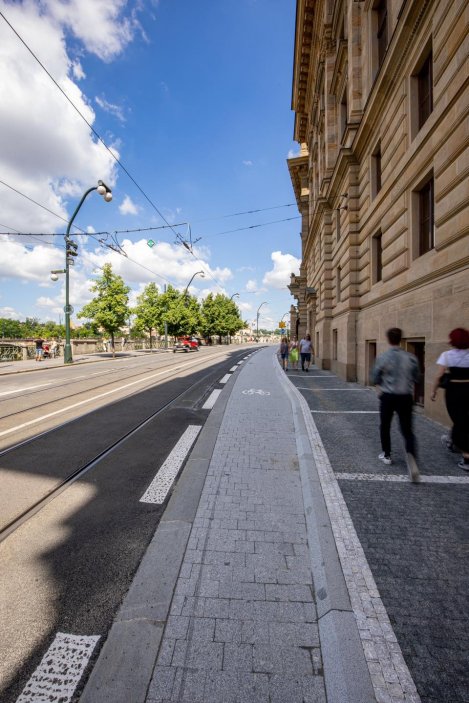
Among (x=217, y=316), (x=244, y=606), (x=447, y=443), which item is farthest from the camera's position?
(x=217, y=316)

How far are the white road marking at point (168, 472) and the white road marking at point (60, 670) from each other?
168 cm

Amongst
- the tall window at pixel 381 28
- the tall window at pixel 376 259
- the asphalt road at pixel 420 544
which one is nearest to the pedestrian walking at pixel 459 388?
the asphalt road at pixel 420 544

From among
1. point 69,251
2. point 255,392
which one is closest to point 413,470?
point 255,392

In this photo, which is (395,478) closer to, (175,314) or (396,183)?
(396,183)

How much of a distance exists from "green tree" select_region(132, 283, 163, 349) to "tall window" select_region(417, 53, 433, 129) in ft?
149

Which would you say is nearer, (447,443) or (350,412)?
(447,443)

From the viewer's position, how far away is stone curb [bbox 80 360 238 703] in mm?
1750

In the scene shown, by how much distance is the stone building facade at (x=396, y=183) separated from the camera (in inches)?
251

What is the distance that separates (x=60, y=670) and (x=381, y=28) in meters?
16.5

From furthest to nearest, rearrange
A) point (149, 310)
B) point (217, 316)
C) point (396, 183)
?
point (217, 316)
point (149, 310)
point (396, 183)

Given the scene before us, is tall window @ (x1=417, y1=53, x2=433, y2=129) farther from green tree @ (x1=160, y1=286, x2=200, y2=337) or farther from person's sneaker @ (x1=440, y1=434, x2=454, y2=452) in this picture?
green tree @ (x1=160, y1=286, x2=200, y2=337)

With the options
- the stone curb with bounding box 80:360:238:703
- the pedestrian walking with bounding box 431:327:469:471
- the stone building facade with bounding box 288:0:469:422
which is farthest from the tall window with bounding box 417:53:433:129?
the stone curb with bounding box 80:360:238:703

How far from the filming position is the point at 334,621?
6.87 ft

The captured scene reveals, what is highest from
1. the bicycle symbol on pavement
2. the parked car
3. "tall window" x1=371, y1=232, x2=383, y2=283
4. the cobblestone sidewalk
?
"tall window" x1=371, y1=232, x2=383, y2=283
